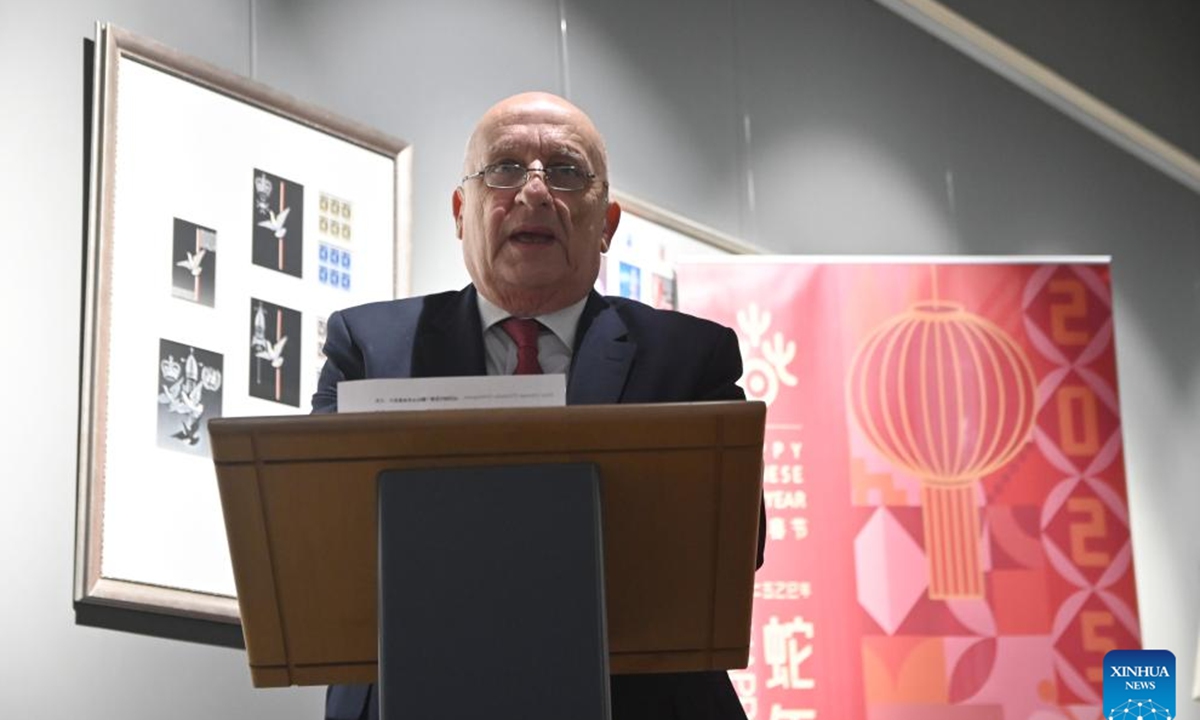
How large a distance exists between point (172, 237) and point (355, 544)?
5.86 feet

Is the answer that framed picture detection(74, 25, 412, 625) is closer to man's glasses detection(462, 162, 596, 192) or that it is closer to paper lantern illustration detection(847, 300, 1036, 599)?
man's glasses detection(462, 162, 596, 192)

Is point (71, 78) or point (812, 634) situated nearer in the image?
point (71, 78)

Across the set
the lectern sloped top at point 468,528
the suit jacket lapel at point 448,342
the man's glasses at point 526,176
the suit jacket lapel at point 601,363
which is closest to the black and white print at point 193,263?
the man's glasses at point 526,176

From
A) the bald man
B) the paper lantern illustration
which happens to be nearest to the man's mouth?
the bald man

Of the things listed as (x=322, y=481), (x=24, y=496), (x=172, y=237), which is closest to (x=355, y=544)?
(x=322, y=481)

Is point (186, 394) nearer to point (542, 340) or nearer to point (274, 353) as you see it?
point (274, 353)

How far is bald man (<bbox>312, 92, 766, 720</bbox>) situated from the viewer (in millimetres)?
2420

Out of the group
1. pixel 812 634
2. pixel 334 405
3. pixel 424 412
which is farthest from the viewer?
pixel 812 634

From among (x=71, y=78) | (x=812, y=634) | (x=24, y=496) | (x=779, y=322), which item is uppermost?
(x=71, y=78)

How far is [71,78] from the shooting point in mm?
3619

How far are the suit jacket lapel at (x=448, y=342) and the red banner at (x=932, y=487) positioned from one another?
2.25 meters

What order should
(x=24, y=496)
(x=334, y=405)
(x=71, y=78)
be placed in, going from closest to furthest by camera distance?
(x=334, y=405) → (x=24, y=496) → (x=71, y=78)

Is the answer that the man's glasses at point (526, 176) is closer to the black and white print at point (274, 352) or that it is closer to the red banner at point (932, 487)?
the black and white print at point (274, 352)

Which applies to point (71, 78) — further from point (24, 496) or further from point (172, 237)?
point (24, 496)
